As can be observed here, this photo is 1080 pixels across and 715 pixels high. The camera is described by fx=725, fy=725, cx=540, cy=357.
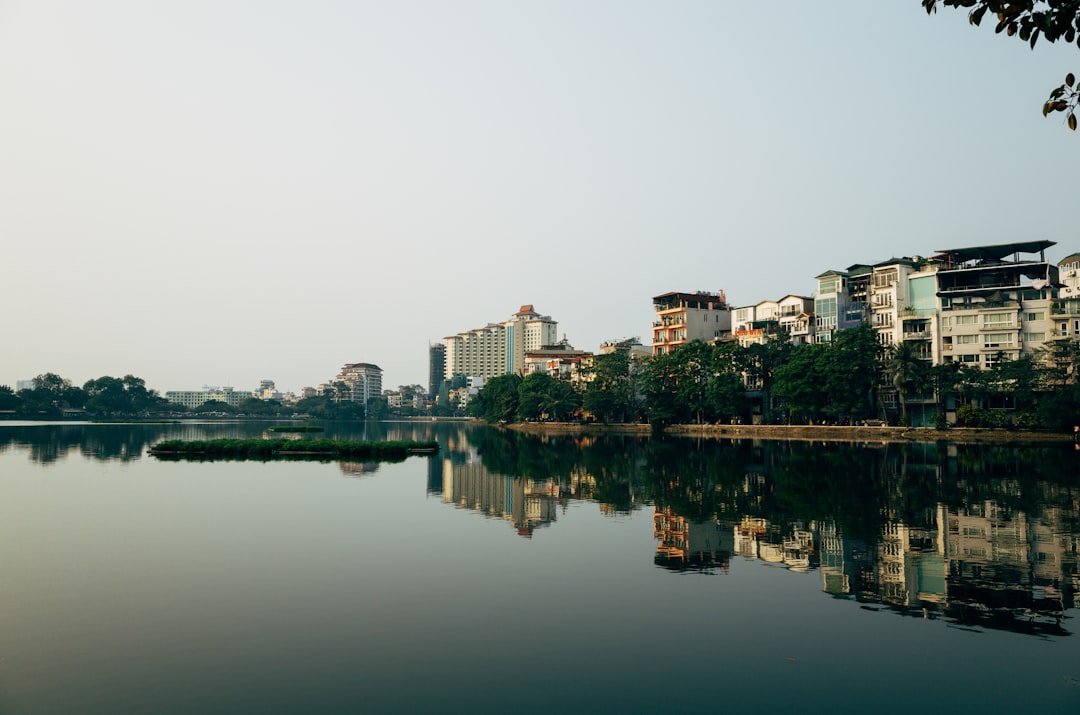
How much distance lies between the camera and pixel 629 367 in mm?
113625

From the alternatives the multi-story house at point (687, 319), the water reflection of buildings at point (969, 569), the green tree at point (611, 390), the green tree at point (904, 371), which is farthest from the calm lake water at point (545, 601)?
the multi-story house at point (687, 319)

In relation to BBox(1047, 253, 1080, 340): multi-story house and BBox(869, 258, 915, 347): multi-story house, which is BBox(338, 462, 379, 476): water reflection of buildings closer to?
BBox(869, 258, 915, 347): multi-story house

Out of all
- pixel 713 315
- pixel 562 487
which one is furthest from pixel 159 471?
pixel 713 315

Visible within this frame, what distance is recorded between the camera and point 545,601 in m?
15.8

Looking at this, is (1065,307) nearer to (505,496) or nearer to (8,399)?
(505,496)

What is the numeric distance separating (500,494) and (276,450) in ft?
98.7

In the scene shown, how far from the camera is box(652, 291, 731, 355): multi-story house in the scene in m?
110

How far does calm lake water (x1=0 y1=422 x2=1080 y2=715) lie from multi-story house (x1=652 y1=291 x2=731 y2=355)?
252ft

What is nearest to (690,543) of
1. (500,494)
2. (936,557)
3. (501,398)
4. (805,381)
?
(936,557)

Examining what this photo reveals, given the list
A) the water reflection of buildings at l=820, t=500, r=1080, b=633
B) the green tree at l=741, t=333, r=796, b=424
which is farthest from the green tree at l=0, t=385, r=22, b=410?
the water reflection of buildings at l=820, t=500, r=1080, b=633

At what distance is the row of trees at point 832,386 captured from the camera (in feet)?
215

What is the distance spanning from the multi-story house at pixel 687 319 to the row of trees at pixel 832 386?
7827mm

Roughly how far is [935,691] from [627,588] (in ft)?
23.7

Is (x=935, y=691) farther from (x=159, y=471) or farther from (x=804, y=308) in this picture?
(x=804, y=308)
